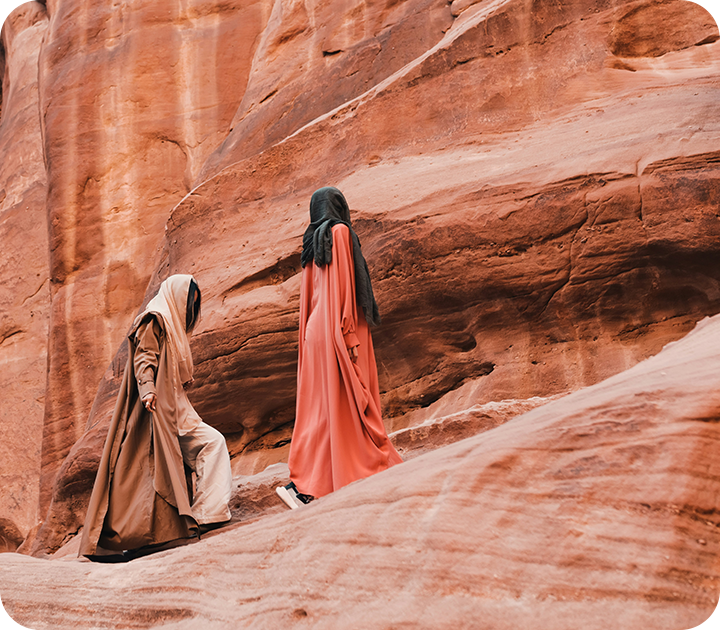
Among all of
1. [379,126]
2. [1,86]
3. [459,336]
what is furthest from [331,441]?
[1,86]

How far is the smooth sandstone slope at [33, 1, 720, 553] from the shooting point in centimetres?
609

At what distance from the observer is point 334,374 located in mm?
5004

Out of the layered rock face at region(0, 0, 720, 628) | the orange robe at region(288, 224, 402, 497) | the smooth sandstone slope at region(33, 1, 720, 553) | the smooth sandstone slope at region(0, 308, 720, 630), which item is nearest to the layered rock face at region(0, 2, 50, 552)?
the layered rock face at region(0, 0, 720, 628)

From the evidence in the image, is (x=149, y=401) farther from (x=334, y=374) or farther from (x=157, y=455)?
(x=334, y=374)

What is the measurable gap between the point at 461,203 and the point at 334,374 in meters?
2.30

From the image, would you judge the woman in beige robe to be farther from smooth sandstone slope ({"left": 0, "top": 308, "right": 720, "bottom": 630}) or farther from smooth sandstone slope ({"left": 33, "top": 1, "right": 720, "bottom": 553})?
smooth sandstone slope ({"left": 33, "top": 1, "right": 720, "bottom": 553})

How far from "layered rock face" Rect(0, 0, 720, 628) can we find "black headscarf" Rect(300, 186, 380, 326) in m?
1.24

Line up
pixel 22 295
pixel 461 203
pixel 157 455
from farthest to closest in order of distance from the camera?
pixel 22 295 → pixel 461 203 → pixel 157 455

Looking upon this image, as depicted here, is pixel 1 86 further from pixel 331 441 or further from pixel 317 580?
pixel 317 580

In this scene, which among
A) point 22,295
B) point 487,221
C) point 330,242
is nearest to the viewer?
point 330,242

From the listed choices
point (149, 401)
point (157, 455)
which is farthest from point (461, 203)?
point (157, 455)

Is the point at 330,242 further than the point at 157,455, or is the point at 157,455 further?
the point at 330,242

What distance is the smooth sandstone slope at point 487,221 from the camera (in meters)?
6.09

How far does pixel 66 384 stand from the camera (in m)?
11.7
